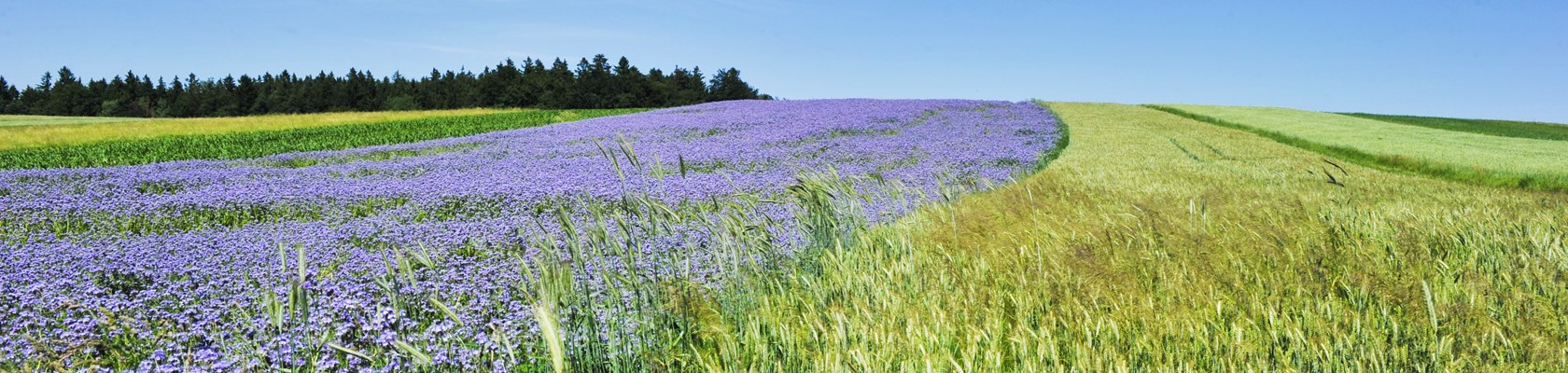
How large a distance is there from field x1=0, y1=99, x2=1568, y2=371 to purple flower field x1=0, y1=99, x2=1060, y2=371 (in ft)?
0.12

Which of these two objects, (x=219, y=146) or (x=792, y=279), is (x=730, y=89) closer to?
(x=219, y=146)

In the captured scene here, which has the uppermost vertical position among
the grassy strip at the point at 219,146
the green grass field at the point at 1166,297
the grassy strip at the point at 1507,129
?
the grassy strip at the point at 1507,129

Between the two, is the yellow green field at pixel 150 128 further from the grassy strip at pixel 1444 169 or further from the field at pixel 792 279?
the grassy strip at pixel 1444 169

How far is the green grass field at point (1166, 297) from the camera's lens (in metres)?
2.67

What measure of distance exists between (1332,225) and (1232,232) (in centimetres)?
82

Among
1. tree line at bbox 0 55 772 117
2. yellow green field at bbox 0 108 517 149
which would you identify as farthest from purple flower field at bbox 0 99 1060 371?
tree line at bbox 0 55 772 117

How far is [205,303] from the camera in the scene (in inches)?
169

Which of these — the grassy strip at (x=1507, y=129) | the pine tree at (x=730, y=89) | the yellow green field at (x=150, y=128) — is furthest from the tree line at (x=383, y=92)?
the grassy strip at (x=1507, y=129)

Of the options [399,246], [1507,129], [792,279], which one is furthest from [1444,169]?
[1507,129]

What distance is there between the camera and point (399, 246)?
5699mm

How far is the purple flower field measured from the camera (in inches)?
122

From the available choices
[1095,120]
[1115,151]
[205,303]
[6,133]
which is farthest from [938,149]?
[6,133]

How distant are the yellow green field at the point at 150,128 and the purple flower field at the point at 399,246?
677 inches

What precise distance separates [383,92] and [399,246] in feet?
266
